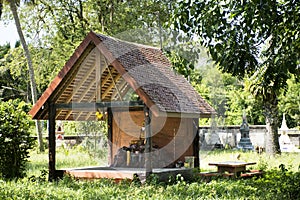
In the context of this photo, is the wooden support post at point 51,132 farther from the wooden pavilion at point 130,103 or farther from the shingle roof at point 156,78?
the shingle roof at point 156,78

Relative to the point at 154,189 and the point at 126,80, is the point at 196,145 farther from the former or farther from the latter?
the point at 154,189

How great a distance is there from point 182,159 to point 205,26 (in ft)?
26.6

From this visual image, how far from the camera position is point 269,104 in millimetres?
23375

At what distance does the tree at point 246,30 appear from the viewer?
8578mm

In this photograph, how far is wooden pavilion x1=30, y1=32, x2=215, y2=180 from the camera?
43.5 feet

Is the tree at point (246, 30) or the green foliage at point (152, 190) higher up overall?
the tree at point (246, 30)

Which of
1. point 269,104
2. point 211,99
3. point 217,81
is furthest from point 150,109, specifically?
point 217,81

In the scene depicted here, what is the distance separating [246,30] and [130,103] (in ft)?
17.2

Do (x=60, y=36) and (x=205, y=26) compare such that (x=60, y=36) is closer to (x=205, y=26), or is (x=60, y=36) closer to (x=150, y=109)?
(x=150, y=109)

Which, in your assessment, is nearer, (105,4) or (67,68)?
(67,68)

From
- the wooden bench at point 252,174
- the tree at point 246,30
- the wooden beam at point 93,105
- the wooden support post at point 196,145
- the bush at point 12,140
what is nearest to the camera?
the tree at point 246,30

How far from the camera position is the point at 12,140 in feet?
47.7

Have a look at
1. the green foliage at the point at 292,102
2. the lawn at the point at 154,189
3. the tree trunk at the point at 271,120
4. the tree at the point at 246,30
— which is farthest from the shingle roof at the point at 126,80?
the green foliage at the point at 292,102

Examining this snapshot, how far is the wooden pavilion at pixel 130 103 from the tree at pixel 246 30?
12.9 ft
